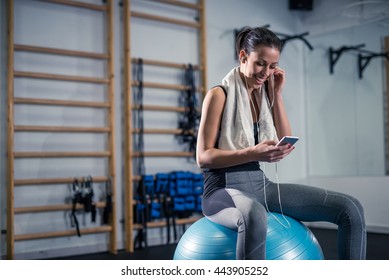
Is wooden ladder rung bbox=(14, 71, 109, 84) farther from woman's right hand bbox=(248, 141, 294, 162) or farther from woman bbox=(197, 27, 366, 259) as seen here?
woman's right hand bbox=(248, 141, 294, 162)

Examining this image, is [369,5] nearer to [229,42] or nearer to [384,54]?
[384,54]

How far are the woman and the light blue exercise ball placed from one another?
0.18 feet

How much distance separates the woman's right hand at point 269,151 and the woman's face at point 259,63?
1.25 feet

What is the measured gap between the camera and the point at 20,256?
362 centimetres

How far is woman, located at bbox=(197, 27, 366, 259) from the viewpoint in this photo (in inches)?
70.6

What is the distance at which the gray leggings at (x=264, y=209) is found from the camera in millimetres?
1690

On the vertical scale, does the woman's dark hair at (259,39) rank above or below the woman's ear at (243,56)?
above

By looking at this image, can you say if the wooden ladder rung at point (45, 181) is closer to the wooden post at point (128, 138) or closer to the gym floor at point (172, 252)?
the wooden post at point (128, 138)

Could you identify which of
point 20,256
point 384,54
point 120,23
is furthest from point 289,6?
point 20,256

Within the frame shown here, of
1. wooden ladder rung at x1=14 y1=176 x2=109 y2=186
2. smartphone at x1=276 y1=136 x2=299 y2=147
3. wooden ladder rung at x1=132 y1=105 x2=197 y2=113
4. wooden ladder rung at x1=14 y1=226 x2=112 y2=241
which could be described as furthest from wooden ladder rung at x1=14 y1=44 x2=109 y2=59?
smartphone at x1=276 y1=136 x2=299 y2=147

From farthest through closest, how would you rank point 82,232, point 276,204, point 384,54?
1. point 384,54
2. point 82,232
3. point 276,204

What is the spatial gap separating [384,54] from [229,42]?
189 cm

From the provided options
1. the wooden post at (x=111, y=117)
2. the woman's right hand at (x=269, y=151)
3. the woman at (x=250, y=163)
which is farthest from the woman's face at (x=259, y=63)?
the wooden post at (x=111, y=117)
